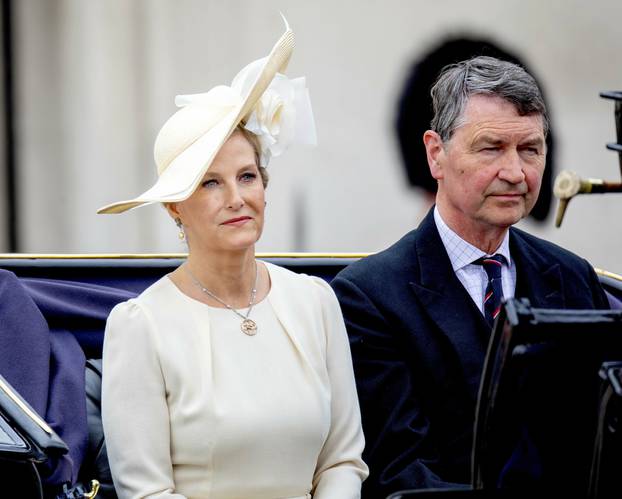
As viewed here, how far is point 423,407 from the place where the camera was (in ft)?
8.36

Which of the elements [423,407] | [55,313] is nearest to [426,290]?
[423,407]

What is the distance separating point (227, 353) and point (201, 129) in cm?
41

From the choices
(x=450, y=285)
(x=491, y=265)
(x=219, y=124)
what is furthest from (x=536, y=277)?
(x=219, y=124)

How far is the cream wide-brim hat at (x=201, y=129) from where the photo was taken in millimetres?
2291

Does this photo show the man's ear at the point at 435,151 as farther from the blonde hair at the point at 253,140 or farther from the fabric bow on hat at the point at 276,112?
the blonde hair at the point at 253,140

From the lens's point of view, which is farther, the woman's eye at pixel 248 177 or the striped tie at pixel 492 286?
the striped tie at pixel 492 286

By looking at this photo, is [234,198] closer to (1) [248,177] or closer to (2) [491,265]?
(1) [248,177]

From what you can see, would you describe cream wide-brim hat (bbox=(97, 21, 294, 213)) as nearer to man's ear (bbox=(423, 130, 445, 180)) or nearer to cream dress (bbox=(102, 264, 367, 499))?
cream dress (bbox=(102, 264, 367, 499))

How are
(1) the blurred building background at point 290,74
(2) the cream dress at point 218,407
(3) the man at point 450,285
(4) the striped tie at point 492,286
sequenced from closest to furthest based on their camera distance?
(2) the cream dress at point 218,407
(3) the man at point 450,285
(4) the striped tie at point 492,286
(1) the blurred building background at point 290,74

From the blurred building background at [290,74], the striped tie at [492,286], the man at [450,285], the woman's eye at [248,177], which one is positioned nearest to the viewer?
the woman's eye at [248,177]

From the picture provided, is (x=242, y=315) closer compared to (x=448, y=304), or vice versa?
(x=242, y=315)

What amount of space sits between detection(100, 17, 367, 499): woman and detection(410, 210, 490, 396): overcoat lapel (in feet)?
0.73

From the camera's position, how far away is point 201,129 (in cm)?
235

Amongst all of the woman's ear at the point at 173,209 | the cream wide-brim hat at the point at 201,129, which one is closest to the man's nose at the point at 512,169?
the cream wide-brim hat at the point at 201,129
